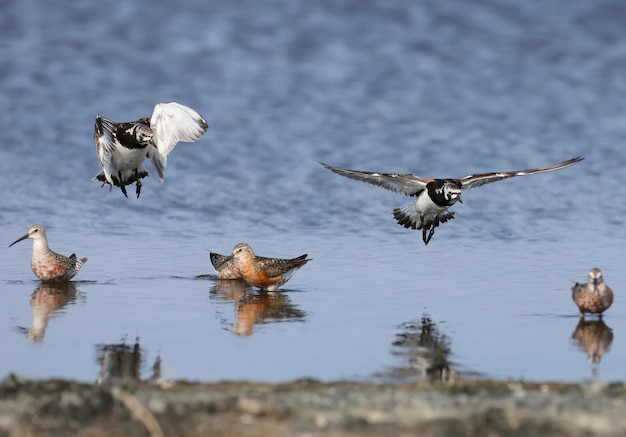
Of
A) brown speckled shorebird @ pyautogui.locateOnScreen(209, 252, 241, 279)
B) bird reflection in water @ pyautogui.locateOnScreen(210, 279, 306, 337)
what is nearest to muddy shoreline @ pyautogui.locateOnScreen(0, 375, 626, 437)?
bird reflection in water @ pyautogui.locateOnScreen(210, 279, 306, 337)

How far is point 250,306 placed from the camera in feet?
40.5

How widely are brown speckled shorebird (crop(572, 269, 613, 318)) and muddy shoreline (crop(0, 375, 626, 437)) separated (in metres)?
3.41

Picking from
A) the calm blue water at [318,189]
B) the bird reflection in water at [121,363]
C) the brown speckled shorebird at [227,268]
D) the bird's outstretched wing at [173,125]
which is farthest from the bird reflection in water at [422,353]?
the bird's outstretched wing at [173,125]

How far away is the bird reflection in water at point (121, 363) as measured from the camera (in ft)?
30.0

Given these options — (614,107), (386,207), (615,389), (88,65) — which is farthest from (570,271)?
(88,65)

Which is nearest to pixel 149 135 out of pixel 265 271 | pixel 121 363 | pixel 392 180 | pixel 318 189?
pixel 265 271

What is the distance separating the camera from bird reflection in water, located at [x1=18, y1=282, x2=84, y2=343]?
10672 mm

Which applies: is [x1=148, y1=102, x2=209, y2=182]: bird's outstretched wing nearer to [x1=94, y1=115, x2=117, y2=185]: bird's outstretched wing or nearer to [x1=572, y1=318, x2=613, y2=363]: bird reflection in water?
[x1=94, y1=115, x2=117, y2=185]: bird's outstretched wing

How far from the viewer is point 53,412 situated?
746cm

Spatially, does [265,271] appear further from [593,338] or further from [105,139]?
[593,338]

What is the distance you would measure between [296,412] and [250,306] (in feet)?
16.2

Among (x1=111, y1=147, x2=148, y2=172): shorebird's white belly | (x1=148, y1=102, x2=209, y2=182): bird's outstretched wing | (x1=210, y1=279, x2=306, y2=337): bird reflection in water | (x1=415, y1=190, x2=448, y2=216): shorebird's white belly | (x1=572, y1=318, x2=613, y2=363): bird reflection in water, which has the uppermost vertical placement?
(x1=148, y1=102, x2=209, y2=182): bird's outstretched wing

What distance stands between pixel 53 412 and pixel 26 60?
2047cm

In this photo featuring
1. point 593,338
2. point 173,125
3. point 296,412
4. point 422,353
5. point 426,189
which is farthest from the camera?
point 426,189
